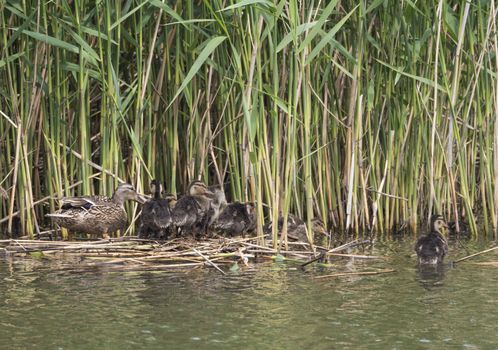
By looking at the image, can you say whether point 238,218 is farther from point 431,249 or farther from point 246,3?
point 246,3

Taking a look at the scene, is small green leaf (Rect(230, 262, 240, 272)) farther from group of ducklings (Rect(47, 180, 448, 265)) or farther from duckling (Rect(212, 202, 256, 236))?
duckling (Rect(212, 202, 256, 236))

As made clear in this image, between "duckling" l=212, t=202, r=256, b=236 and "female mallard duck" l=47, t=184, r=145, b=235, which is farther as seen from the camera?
"duckling" l=212, t=202, r=256, b=236

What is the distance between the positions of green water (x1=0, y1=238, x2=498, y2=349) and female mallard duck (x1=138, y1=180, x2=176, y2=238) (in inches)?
36.7

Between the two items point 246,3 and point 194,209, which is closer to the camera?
point 246,3

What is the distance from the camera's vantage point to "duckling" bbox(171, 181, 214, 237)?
934 cm

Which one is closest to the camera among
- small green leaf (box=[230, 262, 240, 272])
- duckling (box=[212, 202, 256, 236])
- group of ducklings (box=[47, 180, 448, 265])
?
small green leaf (box=[230, 262, 240, 272])

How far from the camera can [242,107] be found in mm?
9281

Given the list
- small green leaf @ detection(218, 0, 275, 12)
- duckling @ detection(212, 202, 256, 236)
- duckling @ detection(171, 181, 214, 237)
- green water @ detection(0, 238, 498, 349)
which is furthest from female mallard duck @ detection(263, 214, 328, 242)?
small green leaf @ detection(218, 0, 275, 12)

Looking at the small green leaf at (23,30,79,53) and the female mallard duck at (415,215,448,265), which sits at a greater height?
the small green leaf at (23,30,79,53)

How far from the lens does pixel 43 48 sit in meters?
9.98

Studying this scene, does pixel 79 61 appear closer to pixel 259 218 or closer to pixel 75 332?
pixel 259 218

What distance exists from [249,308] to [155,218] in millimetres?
2356

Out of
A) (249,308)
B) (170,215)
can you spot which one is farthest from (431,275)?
(170,215)

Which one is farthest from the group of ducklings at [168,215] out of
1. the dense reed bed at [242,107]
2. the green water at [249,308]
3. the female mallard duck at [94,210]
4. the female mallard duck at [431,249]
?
the female mallard duck at [431,249]
